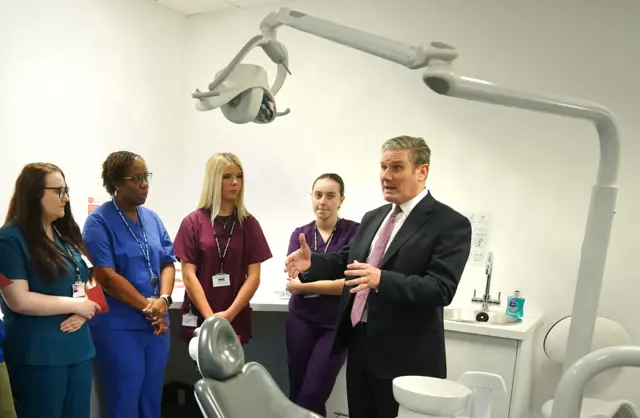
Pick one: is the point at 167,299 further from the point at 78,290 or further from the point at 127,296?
the point at 78,290

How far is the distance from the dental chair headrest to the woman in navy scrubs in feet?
2.79

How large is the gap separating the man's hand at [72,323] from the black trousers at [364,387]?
112cm

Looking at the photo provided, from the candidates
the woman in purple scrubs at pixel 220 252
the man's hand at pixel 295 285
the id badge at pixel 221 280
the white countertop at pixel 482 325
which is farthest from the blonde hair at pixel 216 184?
the white countertop at pixel 482 325

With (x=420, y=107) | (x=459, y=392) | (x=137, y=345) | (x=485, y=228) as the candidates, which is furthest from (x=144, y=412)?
(x=420, y=107)

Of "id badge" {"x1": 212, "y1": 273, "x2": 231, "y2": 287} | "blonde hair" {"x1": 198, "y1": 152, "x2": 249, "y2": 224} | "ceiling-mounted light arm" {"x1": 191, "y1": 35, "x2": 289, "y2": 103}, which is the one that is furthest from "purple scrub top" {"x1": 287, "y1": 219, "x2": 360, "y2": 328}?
"ceiling-mounted light arm" {"x1": 191, "y1": 35, "x2": 289, "y2": 103}

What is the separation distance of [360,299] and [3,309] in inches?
57.8

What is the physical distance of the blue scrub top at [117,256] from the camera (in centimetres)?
251

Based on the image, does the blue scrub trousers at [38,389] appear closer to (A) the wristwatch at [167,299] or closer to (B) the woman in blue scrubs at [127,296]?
(B) the woman in blue scrubs at [127,296]

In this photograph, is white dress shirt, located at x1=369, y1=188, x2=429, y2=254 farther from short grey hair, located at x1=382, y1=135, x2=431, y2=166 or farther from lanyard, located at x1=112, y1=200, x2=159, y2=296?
lanyard, located at x1=112, y1=200, x2=159, y2=296

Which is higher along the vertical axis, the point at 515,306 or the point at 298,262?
the point at 298,262

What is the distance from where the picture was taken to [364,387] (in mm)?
2133

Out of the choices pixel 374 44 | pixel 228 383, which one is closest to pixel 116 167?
pixel 228 383

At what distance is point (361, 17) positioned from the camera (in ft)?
12.1

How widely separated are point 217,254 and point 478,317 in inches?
55.9
